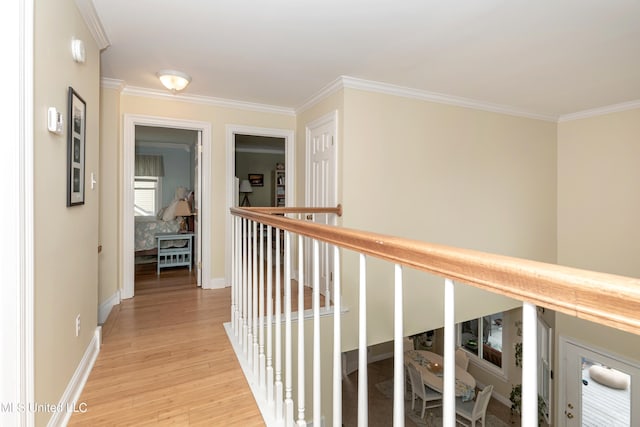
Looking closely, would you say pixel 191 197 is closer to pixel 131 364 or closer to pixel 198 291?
pixel 198 291

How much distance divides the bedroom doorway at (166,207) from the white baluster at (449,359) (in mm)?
3615

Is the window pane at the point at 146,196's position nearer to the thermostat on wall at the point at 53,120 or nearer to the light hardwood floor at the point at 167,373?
the light hardwood floor at the point at 167,373

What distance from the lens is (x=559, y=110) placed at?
4.12 metres

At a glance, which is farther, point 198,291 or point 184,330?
point 198,291

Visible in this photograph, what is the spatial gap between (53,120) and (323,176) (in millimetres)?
2427

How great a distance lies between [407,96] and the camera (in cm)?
339

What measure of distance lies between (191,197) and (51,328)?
4344mm

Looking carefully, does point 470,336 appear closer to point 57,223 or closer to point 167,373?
point 167,373

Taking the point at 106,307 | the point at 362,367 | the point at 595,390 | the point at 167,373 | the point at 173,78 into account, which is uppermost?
the point at 173,78

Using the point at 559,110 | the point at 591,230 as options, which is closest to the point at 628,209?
the point at 591,230

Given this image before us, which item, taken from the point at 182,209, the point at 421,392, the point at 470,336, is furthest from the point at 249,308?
the point at 470,336

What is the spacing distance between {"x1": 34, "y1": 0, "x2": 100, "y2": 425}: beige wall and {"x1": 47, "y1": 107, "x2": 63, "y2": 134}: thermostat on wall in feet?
0.09

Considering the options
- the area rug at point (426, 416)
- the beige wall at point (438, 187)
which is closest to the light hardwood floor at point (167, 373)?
the beige wall at point (438, 187)
